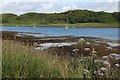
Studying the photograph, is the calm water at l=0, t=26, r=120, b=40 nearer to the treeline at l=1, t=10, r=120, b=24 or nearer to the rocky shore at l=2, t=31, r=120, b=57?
the rocky shore at l=2, t=31, r=120, b=57

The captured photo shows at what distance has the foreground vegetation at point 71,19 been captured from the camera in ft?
319

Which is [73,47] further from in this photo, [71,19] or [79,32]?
[71,19]

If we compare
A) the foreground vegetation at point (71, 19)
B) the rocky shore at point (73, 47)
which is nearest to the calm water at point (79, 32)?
the rocky shore at point (73, 47)

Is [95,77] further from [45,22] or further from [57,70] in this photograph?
[45,22]

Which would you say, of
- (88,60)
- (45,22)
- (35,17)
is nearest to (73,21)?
(45,22)

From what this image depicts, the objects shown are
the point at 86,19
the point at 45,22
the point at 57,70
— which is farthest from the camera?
the point at 45,22

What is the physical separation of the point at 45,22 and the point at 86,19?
18.2 m

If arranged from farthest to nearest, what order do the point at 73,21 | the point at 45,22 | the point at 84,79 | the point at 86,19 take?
the point at 45,22 < the point at 86,19 < the point at 73,21 < the point at 84,79

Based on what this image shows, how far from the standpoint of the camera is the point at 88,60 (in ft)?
22.6

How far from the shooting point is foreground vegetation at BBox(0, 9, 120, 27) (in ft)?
319

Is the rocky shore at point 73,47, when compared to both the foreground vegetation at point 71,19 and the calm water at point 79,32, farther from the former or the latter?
the foreground vegetation at point 71,19

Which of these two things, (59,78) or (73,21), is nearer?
(59,78)

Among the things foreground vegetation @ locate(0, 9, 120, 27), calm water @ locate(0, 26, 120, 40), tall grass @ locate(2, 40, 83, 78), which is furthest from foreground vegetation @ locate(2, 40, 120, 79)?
foreground vegetation @ locate(0, 9, 120, 27)

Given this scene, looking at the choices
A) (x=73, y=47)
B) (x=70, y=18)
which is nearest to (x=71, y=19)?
(x=70, y=18)
